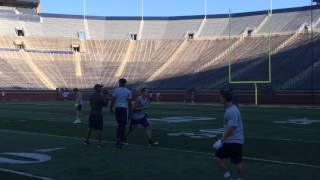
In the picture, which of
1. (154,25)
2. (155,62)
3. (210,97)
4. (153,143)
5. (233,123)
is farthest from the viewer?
(154,25)

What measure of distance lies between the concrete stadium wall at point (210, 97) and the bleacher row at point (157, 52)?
1578 millimetres

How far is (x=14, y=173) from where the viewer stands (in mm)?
10008

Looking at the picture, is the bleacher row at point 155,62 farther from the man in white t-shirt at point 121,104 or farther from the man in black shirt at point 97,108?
the man in white t-shirt at point 121,104

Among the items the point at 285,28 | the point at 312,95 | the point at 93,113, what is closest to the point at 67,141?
the point at 93,113

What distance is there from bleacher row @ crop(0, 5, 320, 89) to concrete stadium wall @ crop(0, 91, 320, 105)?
1578 mm

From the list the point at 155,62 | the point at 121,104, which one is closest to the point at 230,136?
the point at 121,104

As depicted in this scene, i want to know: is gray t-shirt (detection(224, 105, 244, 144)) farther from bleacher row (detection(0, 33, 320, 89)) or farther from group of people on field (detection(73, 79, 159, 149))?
bleacher row (detection(0, 33, 320, 89))

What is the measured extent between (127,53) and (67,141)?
51.5m

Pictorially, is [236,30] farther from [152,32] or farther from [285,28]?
[152,32]

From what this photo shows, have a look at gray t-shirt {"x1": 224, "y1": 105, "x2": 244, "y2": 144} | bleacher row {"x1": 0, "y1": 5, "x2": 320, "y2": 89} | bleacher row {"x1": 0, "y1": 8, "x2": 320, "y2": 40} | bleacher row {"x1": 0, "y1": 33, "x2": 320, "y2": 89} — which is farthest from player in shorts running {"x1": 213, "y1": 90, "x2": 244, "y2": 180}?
bleacher row {"x1": 0, "y1": 8, "x2": 320, "y2": 40}

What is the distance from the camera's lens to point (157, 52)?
66.1m

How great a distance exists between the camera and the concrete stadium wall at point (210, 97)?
43.7m

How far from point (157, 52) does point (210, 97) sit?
17694 mm

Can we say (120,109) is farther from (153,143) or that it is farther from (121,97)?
(153,143)
